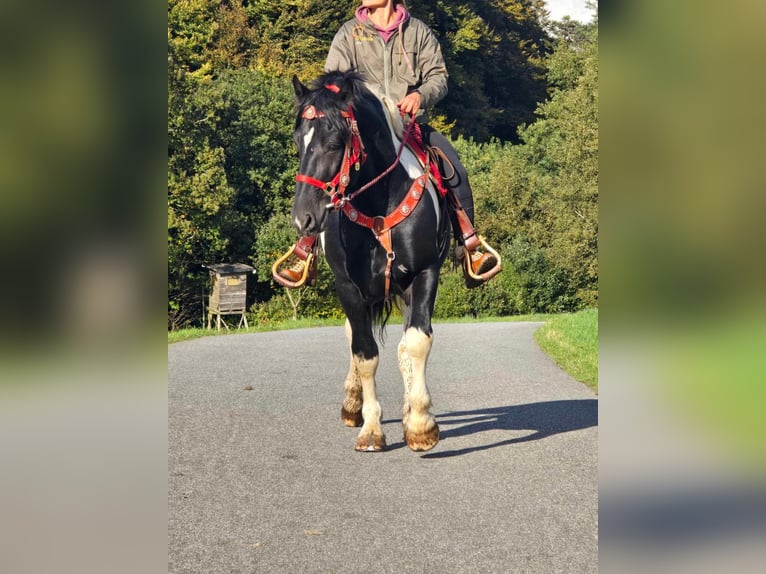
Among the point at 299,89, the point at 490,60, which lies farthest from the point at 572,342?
the point at 490,60

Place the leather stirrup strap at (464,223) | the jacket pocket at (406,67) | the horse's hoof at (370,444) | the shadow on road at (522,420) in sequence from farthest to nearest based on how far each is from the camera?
the shadow on road at (522,420) < the leather stirrup strap at (464,223) < the jacket pocket at (406,67) < the horse's hoof at (370,444)

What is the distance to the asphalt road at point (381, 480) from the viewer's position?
5289mm

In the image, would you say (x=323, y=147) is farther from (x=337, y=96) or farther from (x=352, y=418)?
(x=352, y=418)

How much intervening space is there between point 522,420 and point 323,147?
400 cm

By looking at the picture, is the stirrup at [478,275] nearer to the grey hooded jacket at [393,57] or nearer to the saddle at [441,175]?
the saddle at [441,175]

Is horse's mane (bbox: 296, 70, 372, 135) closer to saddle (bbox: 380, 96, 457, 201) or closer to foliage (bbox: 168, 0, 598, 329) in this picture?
saddle (bbox: 380, 96, 457, 201)

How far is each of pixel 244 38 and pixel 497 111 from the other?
52.7ft

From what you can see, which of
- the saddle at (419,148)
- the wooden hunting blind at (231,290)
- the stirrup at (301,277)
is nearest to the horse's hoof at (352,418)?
the stirrup at (301,277)

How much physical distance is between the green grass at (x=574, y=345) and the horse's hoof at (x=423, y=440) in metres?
4.94

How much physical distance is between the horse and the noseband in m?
0.01

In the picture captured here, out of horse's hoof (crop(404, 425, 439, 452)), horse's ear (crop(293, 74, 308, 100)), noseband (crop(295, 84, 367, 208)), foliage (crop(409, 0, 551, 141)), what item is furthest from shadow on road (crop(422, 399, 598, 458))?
foliage (crop(409, 0, 551, 141))

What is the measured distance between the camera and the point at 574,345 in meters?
17.2

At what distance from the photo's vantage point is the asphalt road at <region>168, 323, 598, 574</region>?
17.4 ft
